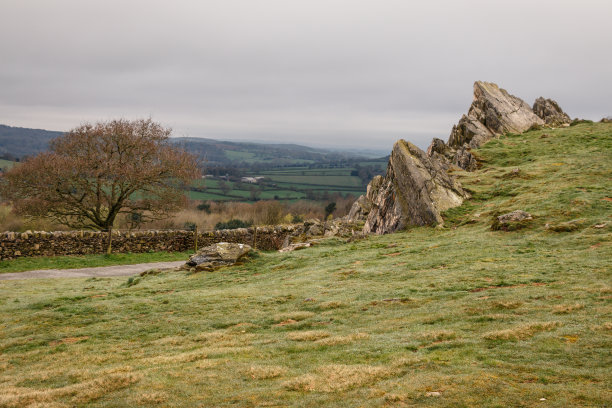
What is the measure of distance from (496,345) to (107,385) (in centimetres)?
705

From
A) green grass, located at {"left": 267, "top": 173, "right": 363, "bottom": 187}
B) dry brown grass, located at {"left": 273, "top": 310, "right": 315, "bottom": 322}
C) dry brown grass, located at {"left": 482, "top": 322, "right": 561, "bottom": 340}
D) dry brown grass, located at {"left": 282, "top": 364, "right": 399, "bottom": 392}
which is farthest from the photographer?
green grass, located at {"left": 267, "top": 173, "right": 363, "bottom": 187}

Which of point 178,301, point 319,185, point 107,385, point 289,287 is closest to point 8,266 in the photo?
point 178,301

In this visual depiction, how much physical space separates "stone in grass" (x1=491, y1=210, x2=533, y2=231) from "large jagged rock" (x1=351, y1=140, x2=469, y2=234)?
4429 mm

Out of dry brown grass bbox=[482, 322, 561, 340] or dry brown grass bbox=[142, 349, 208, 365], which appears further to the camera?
dry brown grass bbox=[142, 349, 208, 365]

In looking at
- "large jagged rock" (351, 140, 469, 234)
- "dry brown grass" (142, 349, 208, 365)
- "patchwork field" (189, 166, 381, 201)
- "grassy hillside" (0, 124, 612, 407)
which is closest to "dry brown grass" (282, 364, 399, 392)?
"grassy hillside" (0, 124, 612, 407)

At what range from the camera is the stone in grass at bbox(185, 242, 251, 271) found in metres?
22.3

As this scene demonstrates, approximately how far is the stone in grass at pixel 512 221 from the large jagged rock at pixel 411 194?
4429mm

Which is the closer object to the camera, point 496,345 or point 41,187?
point 496,345

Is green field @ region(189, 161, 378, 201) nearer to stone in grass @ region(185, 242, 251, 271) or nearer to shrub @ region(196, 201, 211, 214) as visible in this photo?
shrub @ region(196, 201, 211, 214)

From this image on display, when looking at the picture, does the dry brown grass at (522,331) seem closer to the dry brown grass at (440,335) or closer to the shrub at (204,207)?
the dry brown grass at (440,335)

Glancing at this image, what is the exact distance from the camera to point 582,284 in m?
11.7

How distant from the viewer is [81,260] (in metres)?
30.8

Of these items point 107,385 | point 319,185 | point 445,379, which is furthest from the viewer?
point 319,185

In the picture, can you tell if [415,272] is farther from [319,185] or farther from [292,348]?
[319,185]
